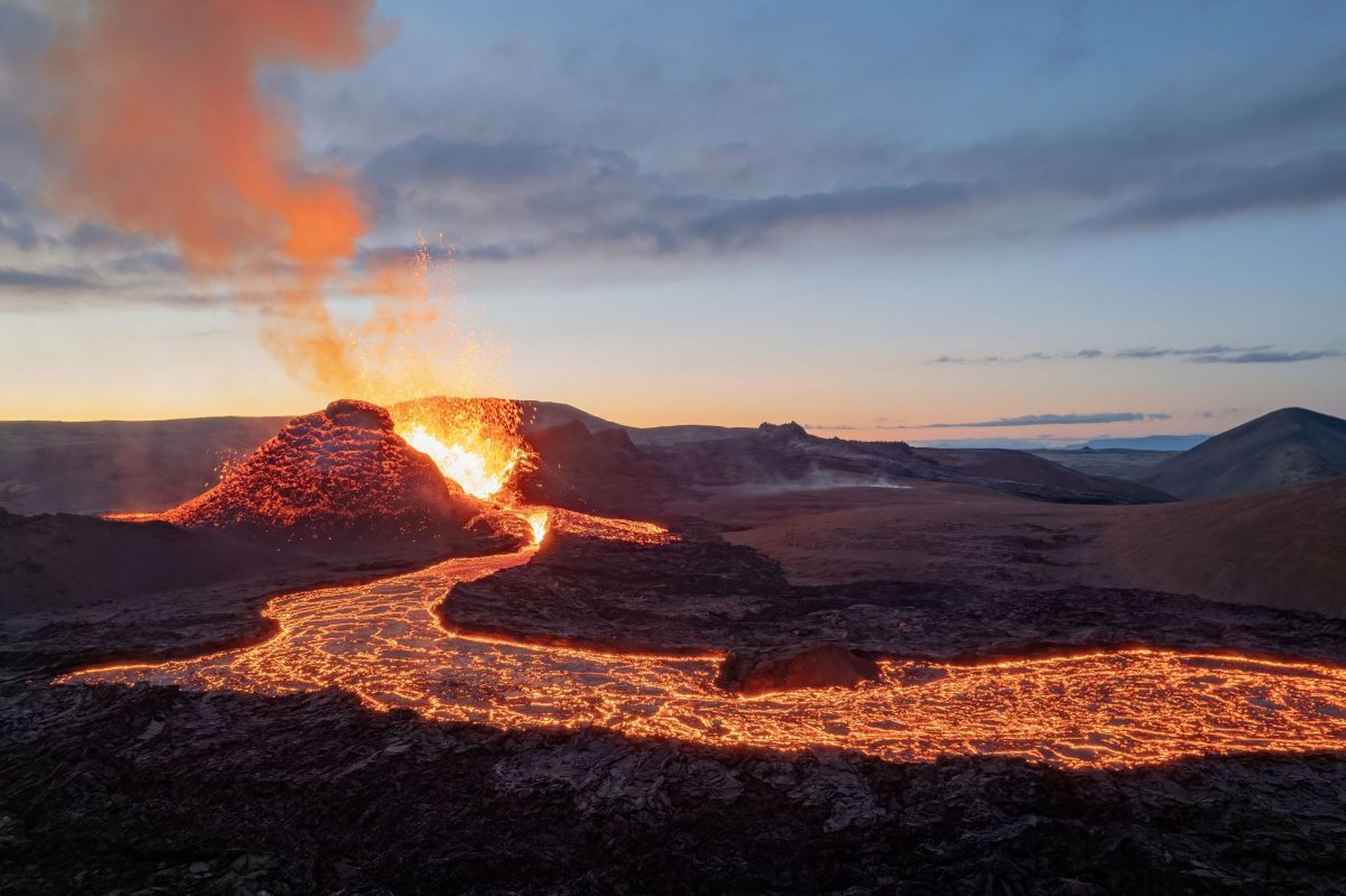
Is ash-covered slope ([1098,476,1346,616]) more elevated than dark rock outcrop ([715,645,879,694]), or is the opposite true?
ash-covered slope ([1098,476,1346,616])

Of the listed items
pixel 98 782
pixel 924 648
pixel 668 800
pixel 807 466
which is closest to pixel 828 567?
pixel 924 648

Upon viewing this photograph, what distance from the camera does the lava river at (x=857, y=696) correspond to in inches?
420

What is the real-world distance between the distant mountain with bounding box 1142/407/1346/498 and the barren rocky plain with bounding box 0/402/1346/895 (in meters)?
59.3

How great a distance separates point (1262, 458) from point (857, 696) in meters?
85.6

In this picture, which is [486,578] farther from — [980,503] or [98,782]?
[980,503]

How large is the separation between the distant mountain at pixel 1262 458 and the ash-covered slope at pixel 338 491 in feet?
222

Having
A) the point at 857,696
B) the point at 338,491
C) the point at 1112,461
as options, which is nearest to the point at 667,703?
the point at 857,696

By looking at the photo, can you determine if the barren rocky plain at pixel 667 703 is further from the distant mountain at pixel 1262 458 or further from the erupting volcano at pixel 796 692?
the distant mountain at pixel 1262 458

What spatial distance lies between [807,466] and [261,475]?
3853 centimetres

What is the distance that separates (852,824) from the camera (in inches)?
332

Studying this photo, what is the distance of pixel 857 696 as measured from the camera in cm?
1265

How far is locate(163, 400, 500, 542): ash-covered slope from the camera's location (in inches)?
1056

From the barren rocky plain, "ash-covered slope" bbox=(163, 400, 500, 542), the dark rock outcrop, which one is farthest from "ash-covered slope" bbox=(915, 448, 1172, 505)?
the dark rock outcrop

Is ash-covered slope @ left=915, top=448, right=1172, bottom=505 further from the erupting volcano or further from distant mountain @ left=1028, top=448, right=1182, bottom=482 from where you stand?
the erupting volcano
